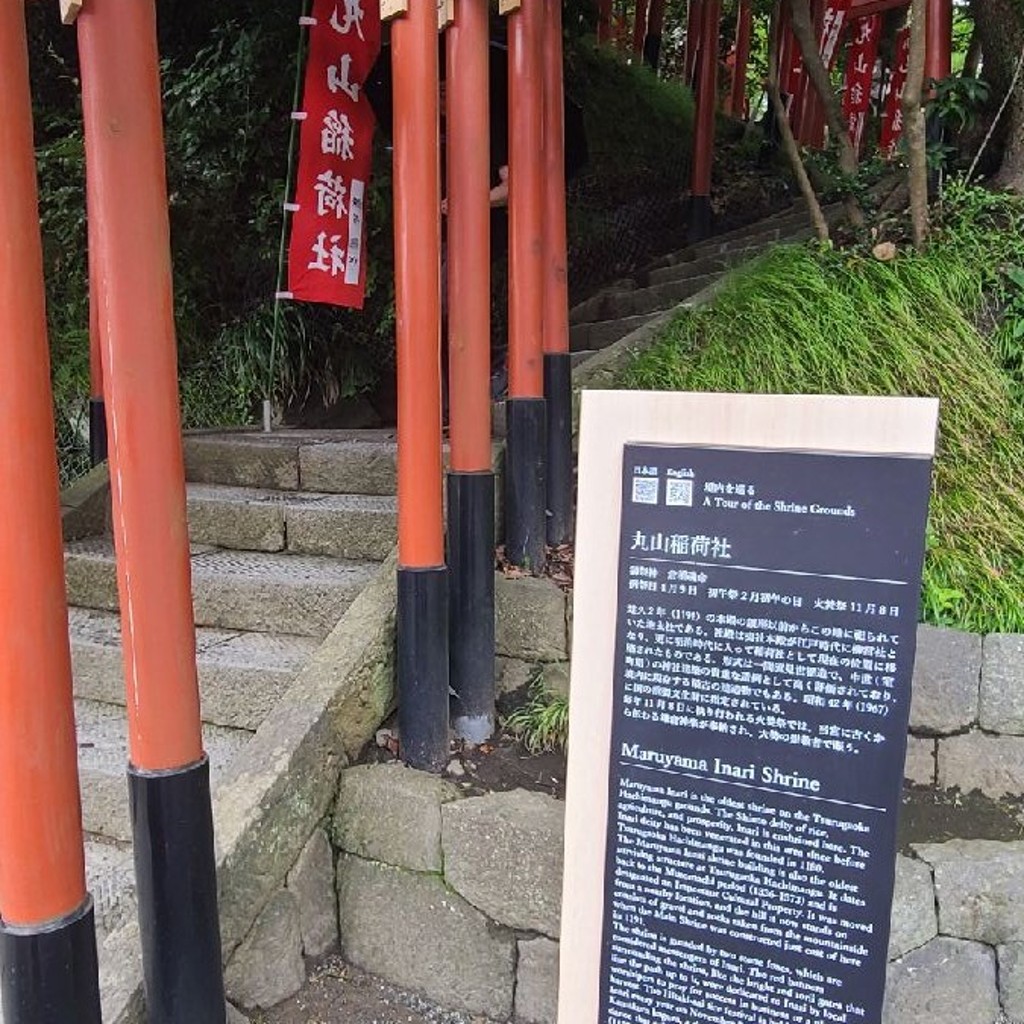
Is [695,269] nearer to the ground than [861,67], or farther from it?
nearer to the ground

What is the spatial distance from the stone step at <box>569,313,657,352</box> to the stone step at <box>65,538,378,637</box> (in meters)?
2.48

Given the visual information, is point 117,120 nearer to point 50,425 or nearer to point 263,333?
point 50,425

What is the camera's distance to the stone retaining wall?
2.33 meters

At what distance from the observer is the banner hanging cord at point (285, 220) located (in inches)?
186

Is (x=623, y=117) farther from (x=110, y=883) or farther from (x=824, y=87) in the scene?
(x=110, y=883)

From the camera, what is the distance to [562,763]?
9.42ft

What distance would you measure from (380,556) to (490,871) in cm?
148

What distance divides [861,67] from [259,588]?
10.7 m

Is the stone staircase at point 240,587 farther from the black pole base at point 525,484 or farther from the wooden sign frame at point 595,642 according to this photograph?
the wooden sign frame at point 595,642

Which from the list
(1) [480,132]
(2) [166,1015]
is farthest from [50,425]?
(1) [480,132]

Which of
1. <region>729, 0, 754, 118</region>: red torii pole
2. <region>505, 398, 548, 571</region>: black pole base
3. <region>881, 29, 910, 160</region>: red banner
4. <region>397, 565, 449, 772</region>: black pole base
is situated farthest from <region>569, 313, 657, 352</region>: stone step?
<region>729, 0, 754, 118</region>: red torii pole

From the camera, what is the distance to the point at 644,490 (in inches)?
65.7

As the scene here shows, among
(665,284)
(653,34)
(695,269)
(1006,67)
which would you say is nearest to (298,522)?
(665,284)

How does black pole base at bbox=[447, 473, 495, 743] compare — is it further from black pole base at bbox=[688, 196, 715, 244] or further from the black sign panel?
black pole base at bbox=[688, 196, 715, 244]
